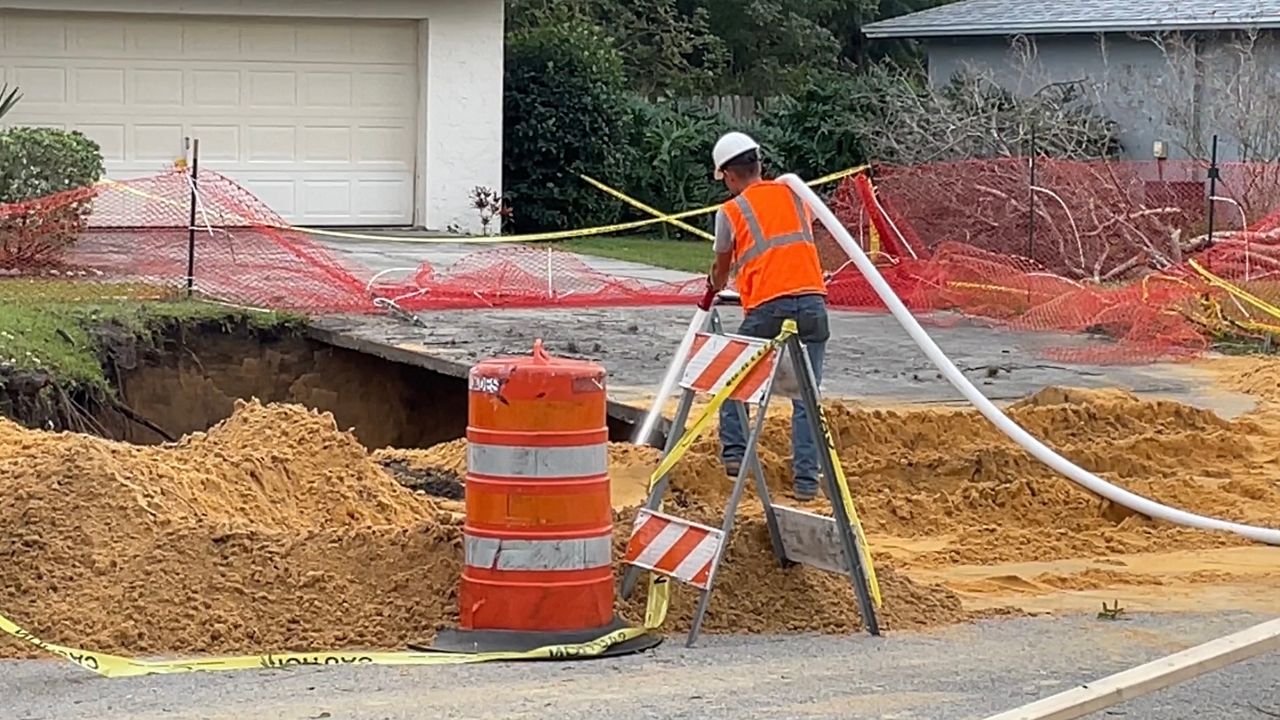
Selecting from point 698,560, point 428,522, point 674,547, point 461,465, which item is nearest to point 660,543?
point 674,547

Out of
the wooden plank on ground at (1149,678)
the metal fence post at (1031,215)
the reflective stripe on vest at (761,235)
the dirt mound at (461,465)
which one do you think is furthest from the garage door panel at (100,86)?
the wooden plank on ground at (1149,678)

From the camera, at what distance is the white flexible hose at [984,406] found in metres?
9.16

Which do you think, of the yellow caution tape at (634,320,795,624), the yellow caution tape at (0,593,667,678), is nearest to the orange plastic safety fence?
the yellow caution tape at (634,320,795,624)

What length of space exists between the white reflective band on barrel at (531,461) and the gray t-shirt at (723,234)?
8.13ft

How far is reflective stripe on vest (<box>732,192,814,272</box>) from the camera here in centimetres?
995

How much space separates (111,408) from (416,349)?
2.20 m

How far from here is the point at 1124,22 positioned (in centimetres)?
2861

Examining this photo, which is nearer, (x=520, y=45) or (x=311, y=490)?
(x=311, y=490)

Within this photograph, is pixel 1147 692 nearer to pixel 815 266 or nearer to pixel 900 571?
pixel 900 571

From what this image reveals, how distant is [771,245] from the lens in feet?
33.2

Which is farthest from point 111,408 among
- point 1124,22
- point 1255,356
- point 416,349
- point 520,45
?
point 1124,22

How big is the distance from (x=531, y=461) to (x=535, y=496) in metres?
0.13

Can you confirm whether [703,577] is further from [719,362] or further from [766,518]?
[719,362]

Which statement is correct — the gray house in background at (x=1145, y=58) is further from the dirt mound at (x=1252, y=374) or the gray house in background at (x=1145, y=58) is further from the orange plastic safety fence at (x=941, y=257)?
the dirt mound at (x=1252, y=374)
